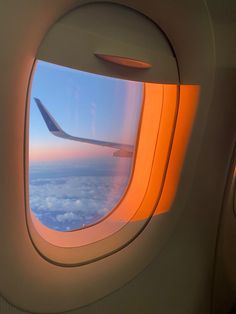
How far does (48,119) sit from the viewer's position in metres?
1.29

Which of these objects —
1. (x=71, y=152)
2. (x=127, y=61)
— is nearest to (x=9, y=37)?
(x=127, y=61)

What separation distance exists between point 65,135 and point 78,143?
2.7 inches

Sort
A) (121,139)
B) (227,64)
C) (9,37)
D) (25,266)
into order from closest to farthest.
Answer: (9,37), (25,266), (227,64), (121,139)

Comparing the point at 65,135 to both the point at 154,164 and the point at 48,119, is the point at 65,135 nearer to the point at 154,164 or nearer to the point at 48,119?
the point at 48,119

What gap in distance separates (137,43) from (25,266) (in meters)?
0.74

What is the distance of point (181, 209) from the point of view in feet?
4.81

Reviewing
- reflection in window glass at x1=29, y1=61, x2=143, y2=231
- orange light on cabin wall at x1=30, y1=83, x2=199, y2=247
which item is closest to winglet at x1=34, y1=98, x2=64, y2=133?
reflection in window glass at x1=29, y1=61, x2=143, y2=231

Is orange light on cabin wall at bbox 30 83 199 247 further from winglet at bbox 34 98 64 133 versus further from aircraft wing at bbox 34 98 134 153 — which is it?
winglet at bbox 34 98 64 133

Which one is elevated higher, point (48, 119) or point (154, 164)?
point (48, 119)

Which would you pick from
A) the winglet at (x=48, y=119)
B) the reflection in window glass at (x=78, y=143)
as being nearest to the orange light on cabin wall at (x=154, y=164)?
the reflection in window glass at (x=78, y=143)

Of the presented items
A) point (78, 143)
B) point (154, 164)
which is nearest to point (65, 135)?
point (78, 143)

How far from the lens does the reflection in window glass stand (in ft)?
4.16

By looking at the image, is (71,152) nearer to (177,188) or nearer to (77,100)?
(77,100)

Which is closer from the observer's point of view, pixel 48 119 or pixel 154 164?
pixel 48 119
